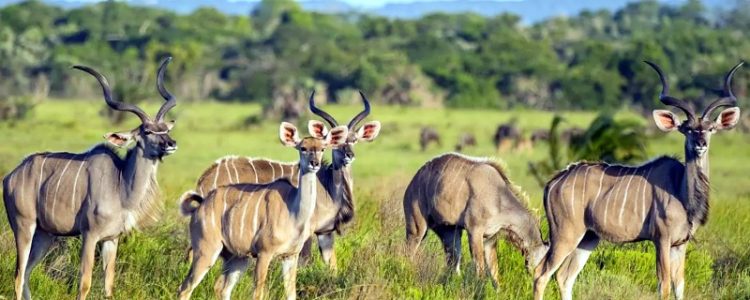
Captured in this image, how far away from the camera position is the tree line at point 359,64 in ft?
120

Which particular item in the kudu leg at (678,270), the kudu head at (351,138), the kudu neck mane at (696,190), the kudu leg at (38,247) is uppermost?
the kudu head at (351,138)

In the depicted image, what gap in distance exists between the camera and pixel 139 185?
7.27 meters

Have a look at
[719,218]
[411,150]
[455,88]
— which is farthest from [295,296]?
[455,88]

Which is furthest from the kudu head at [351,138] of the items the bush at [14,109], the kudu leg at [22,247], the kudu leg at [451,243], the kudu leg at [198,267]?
the bush at [14,109]

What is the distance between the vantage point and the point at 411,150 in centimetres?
2262

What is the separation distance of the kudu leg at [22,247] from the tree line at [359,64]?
21.1m

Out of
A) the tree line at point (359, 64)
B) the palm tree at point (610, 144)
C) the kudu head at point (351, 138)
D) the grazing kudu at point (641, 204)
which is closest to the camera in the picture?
the grazing kudu at point (641, 204)

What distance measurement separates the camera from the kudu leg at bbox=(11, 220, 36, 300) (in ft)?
23.6

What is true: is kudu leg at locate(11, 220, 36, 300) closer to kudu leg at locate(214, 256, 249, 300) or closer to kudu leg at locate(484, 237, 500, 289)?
kudu leg at locate(214, 256, 249, 300)

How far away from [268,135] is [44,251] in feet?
57.1

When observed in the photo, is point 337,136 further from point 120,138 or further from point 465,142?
point 465,142

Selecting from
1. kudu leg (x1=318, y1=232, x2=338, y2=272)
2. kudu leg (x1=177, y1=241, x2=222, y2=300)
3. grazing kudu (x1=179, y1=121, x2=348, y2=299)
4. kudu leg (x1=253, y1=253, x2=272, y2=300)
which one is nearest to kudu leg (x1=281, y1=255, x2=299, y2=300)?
grazing kudu (x1=179, y1=121, x2=348, y2=299)

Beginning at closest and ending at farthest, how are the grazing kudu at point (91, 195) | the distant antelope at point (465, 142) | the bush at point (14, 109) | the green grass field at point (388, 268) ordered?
the grazing kudu at point (91, 195)
the green grass field at point (388, 268)
the distant antelope at point (465, 142)
the bush at point (14, 109)

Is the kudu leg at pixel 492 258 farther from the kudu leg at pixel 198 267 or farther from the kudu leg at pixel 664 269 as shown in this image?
the kudu leg at pixel 198 267
